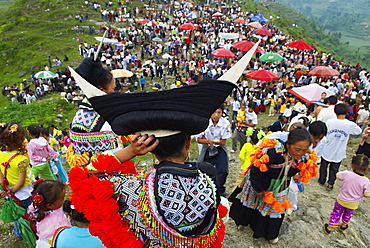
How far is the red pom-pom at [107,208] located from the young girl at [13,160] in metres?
2.36

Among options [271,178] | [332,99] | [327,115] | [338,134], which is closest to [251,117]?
[327,115]

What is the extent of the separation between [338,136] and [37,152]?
241 inches

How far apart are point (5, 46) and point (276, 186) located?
31976 mm

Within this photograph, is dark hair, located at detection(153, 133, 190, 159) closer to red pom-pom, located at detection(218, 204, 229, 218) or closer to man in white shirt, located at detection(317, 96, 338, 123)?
red pom-pom, located at detection(218, 204, 229, 218)

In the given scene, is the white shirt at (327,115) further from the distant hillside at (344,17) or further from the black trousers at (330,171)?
the distant hillside at (344,17)

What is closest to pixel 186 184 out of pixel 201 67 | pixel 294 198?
pixel 294 198

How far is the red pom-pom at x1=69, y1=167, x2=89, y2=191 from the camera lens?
5.54 feet

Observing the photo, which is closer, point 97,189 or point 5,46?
point 97,189

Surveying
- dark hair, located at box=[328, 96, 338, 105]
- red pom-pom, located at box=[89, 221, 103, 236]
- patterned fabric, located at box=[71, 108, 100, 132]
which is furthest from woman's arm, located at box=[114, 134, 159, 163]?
dark hair, located at box=[328, 96, 338, 105]

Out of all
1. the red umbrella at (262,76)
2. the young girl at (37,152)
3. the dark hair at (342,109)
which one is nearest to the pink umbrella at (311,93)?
the red umbrella at (262,76)

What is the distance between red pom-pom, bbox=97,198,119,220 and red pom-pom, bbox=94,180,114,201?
3cm

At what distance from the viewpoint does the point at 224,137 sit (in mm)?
4684

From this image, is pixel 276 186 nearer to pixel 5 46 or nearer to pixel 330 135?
pixel 330 135

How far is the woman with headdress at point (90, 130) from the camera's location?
2619mm
